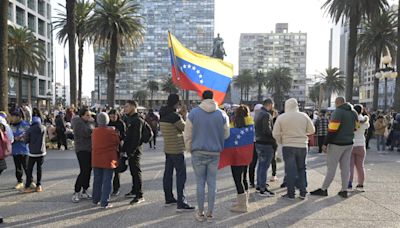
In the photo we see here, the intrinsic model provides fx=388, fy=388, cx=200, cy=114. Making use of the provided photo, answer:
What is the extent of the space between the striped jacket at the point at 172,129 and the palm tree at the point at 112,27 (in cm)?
2104

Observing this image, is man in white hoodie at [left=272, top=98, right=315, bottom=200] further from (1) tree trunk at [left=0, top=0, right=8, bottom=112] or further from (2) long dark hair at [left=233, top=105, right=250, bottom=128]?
(1) tree trunk at [left=0, top=0, right=8, bottom=112]

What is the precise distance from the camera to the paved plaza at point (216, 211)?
5.81 meters

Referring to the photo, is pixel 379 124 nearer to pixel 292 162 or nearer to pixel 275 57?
pixel 292 162

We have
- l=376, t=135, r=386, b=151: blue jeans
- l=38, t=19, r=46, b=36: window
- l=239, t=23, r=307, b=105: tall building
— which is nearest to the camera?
l=376, t=135, r=386, b=151: blue jeans

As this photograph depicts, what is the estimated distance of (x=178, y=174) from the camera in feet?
21.8

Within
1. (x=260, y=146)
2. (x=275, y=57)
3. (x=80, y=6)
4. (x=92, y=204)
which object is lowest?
(x=92, y=204)

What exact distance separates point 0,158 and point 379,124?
51.8ft

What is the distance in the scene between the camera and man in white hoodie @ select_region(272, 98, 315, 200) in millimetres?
7242

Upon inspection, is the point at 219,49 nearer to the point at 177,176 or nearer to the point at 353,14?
the point at 353,14

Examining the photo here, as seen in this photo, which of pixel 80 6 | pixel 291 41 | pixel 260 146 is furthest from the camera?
pixel 291 41

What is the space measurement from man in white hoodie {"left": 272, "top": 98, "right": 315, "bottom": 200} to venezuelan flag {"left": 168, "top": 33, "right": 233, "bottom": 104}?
1.37 meters

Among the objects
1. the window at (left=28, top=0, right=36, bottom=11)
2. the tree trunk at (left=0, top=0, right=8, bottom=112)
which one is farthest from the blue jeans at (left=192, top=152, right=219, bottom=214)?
the window at (left=28, top=0, right=36, bottom=11)

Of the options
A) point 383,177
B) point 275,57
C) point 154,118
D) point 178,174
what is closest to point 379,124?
point 383,177

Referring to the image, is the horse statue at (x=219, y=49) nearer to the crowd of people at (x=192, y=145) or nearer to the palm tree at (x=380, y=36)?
the palm tree at (x=380, y=36)
